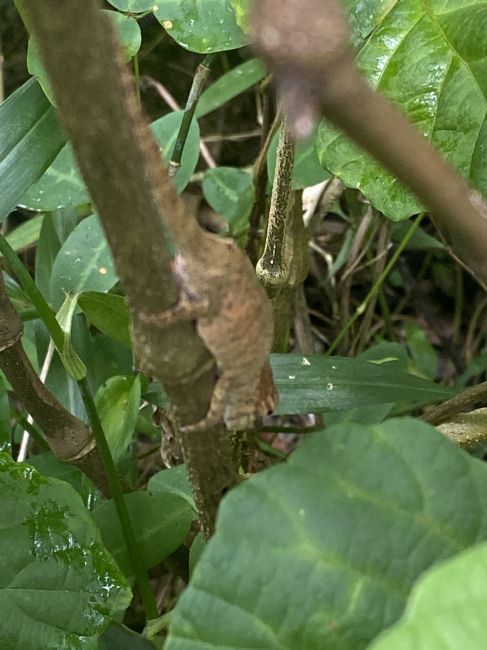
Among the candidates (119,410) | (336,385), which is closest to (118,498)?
(119,410)

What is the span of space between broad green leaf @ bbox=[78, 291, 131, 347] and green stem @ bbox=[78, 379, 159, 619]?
200mm

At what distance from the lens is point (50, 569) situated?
2.64ft

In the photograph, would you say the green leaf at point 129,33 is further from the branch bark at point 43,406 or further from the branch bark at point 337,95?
the branch bark at point 337,95

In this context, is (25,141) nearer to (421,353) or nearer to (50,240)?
(50,240)

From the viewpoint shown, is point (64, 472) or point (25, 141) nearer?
point (25, 141)

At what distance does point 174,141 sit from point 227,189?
214 mm

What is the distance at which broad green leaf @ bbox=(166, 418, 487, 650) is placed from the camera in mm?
499

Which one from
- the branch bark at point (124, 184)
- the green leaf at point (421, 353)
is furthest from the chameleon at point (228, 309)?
the green leaf at point (421, 353)

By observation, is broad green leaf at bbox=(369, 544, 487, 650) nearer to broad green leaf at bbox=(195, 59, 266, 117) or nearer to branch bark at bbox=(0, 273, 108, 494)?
branch bark at bbox=(0, 273, 108, 494)

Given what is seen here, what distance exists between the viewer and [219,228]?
190 cm

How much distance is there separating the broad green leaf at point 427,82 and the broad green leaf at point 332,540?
394 millimetres

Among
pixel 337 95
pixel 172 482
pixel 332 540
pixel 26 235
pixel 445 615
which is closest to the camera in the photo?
pixel 337 95

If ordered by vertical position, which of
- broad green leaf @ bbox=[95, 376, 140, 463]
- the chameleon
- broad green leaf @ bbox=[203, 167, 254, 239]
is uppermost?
the chameleon

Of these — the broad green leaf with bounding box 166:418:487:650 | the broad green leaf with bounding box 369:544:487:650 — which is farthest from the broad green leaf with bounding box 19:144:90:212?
the broad green leaf with bounding box 369:544:487:650
